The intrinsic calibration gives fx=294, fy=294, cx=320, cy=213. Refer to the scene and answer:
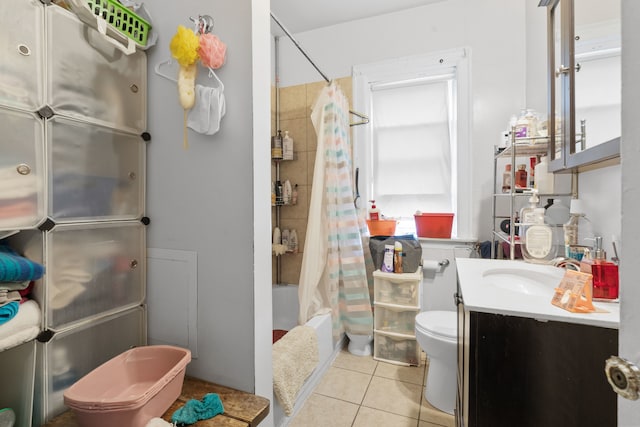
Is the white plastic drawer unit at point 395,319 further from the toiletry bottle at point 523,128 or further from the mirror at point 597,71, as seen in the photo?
the mirror at point 597,71

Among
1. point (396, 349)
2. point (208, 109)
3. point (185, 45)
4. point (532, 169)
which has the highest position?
Result: point (185, 45)

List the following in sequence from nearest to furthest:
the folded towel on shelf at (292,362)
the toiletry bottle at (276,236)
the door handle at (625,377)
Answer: the door handle at (625,377) → the folded towel on shelf at (292,362) → the toiletry bottle at (276,236)

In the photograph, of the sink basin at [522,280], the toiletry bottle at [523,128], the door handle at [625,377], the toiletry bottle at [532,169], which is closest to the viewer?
the door handle at [625,377]

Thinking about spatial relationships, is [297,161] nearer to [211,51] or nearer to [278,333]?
[278,333]

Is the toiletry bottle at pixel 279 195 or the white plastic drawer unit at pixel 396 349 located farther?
the toiletry bottle at pixel 279 195

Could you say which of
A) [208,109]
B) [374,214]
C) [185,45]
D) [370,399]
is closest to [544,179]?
[374,214]

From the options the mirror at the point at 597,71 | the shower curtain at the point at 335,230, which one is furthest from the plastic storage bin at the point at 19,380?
the mirror at the point at 597,71

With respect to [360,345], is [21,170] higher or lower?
higher

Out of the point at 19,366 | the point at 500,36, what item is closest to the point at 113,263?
the point at 19,366

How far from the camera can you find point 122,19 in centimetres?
106

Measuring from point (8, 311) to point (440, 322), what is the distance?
1933mm

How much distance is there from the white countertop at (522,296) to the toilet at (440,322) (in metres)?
0.52

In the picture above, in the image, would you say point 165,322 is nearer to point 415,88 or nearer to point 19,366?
point 19,366

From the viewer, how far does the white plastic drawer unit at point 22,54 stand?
81 cm
